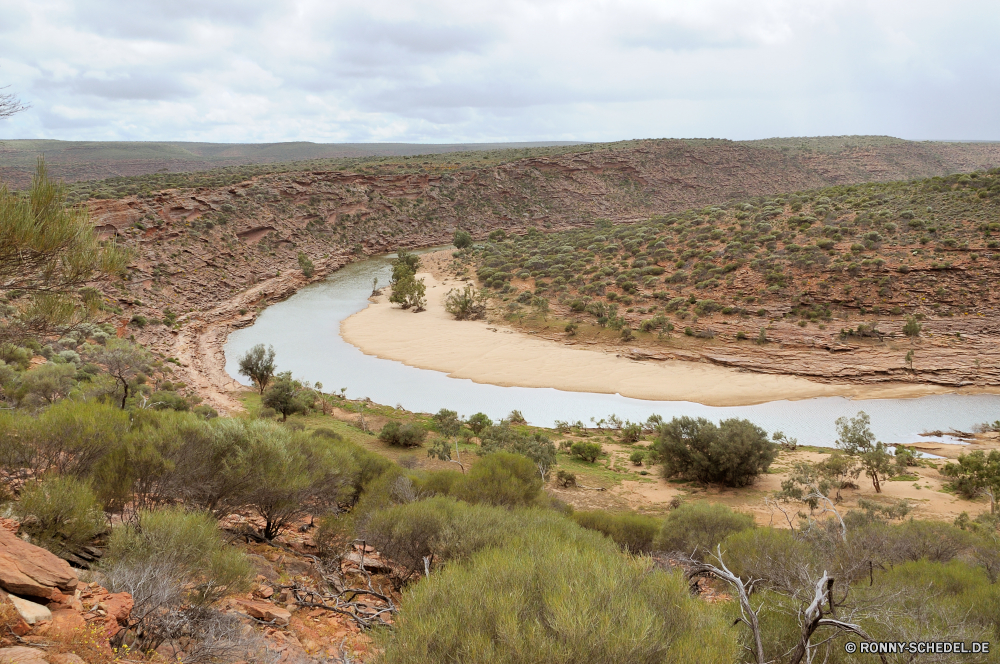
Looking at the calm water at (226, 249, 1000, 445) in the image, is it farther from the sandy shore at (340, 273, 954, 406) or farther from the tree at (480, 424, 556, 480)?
the tree at (480, 424, 556, 480)

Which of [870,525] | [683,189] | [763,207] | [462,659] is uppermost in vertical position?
[683,189]

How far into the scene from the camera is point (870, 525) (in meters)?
8.02

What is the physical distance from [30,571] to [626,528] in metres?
8.00

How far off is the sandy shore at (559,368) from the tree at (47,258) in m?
18.4

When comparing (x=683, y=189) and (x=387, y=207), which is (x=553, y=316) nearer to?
(x=387, y=207)

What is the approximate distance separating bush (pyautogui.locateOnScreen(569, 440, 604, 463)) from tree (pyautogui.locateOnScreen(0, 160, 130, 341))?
12689 mm

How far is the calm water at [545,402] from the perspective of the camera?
754 inches

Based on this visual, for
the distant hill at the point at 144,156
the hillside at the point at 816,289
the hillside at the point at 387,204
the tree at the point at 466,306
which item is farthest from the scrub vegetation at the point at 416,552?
the distant hill at the point at 144,156

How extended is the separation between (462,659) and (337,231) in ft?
176

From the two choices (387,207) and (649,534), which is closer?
(649,534)

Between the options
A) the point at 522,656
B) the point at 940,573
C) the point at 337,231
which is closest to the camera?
the point at 522,656

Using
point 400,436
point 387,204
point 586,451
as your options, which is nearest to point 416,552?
point 400,436

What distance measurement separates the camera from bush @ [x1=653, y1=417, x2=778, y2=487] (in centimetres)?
1388

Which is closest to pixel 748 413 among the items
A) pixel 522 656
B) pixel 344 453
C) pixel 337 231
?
pixel 344 453
